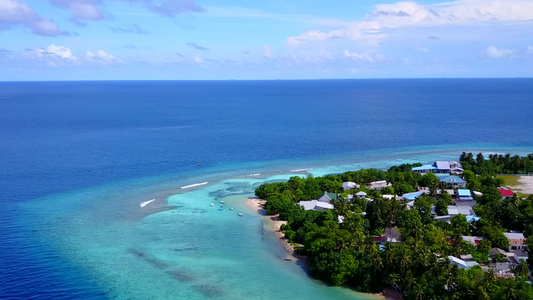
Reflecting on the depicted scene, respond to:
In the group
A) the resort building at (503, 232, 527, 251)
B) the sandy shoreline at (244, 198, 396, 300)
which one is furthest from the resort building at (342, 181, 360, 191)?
the resort building at (503, 232, 527, 251)

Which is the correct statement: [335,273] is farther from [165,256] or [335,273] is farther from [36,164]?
[36,164]

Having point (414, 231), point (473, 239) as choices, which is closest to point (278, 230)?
point (414, 231)

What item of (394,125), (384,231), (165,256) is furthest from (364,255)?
(394,125)

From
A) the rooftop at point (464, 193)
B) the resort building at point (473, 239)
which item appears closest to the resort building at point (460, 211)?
the rooftop at point (464, 193)

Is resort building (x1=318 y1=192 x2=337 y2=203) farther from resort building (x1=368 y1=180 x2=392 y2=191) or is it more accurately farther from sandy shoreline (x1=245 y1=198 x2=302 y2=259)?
resort building (x1=368 y1=180 x2=392 y2=191)

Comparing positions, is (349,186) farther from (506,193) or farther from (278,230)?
(506,193)

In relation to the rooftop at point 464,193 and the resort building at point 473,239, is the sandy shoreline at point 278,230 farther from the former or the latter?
the rooftop at point 464,193
